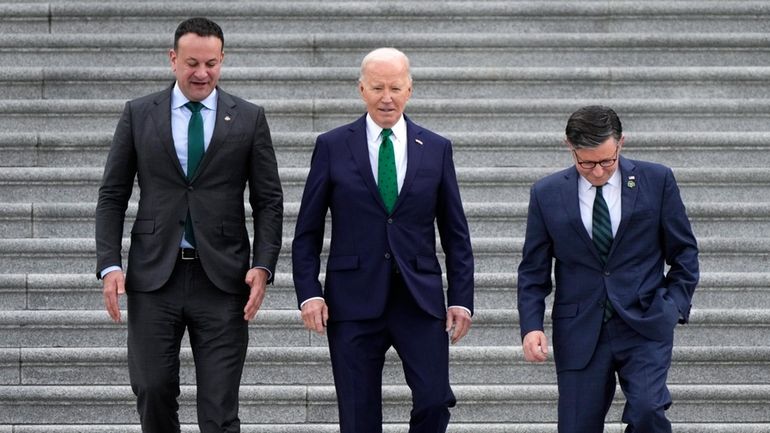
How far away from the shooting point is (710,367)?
7512mm

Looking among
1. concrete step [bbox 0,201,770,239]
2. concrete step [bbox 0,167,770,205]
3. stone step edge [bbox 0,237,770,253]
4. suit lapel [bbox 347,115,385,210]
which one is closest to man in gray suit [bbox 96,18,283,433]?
suit lapel [bbox 347,115,385,210]

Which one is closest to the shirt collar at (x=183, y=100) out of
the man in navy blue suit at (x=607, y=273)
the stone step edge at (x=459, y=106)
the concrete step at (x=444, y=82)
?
the man in navy blue suit at (x=607, y=273)

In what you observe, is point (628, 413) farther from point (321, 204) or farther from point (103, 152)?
point (103, 152)

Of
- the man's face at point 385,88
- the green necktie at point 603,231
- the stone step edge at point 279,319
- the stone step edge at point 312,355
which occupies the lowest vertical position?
the stone step edge at point 312,355

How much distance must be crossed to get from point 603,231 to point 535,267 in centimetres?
30

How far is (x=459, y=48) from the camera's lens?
30.4 ft

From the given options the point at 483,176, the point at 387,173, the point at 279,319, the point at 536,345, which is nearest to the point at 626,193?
the point at 536,345

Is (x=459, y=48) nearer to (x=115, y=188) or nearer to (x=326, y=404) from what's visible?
(x=326, y=404)

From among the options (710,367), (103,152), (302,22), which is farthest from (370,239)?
(302,22)

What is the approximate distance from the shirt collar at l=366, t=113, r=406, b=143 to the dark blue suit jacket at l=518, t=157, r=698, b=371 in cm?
60

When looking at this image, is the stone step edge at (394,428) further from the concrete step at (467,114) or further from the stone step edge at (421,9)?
the stone step edge at (421,9)

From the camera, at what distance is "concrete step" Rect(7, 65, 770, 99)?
9008 mm

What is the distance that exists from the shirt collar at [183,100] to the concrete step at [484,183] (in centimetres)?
243

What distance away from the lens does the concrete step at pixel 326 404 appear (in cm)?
733
